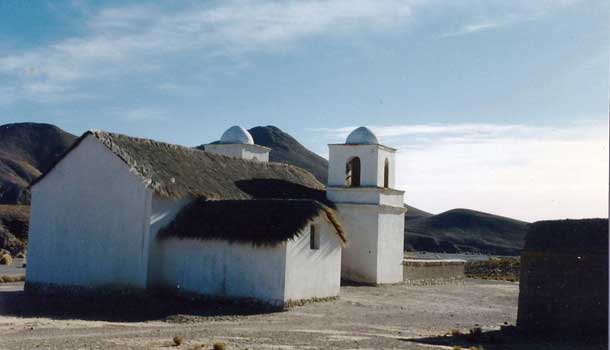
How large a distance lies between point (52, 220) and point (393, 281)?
42.5ft

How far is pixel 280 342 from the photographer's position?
1290cm

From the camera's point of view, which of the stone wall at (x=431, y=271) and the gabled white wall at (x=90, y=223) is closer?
the gabled white wall at (x=90, y=223)

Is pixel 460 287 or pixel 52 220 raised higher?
pixel 52 220

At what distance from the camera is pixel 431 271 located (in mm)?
30078

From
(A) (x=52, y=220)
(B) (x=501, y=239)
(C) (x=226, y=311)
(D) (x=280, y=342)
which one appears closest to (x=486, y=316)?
(C) (x=226, y=311)

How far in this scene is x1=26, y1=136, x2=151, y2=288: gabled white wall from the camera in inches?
798

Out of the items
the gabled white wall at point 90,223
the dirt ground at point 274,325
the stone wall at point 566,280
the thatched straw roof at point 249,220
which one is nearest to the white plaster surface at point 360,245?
the dirt ground at point 274,325

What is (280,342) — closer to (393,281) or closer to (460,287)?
(393,281)

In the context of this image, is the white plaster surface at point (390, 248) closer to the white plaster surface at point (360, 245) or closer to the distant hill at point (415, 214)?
the white plaster surface at point (360, 245)

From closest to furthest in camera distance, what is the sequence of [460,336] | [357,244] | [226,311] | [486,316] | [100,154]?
[460,336] → [226,311] → [486,316] → [100,154] → [357,244]

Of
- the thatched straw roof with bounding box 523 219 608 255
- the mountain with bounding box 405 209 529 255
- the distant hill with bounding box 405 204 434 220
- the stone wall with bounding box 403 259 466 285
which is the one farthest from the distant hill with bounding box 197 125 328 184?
the thatched straw roof with bounding box 523 219 608 255

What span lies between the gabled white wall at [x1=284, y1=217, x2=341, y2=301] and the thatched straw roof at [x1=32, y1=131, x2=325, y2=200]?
3937 millimetres

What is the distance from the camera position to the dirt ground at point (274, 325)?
12.8 m

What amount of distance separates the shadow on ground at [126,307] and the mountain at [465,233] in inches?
2195
